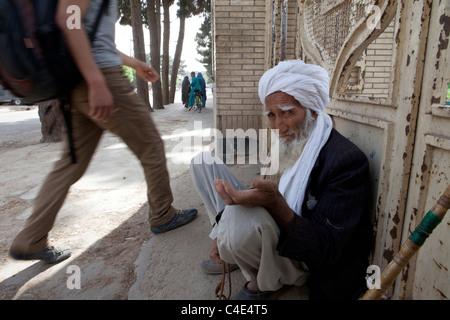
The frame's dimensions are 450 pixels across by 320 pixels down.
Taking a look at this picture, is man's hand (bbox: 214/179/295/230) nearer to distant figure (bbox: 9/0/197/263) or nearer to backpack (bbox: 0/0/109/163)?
distant figure (bbox: 9/0/197/263)

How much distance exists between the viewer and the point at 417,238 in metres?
0.92

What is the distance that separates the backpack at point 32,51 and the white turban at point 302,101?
1082 millimetres

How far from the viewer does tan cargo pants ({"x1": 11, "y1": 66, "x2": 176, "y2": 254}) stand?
6.01 feet

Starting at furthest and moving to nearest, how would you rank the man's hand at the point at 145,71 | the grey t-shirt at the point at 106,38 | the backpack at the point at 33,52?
the man's hand at the point at 145,71 → the grey t-shirt at the point at 106,38 → the backpack at the point at 33,52

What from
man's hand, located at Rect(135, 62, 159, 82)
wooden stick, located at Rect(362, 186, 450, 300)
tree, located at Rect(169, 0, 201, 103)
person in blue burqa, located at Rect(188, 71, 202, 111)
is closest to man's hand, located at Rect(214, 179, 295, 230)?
wooden stick, located at Rect(362, 186, 450, 300)

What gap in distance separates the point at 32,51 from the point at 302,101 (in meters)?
1.35

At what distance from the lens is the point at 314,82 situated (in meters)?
1.55

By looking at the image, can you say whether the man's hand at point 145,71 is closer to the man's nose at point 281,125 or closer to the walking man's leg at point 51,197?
the walking man's leg at point 51,197

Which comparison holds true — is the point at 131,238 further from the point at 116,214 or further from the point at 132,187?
the point at 132,187

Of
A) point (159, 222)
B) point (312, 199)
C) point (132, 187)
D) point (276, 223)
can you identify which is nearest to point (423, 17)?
point (312, 199)

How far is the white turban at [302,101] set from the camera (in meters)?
1.46

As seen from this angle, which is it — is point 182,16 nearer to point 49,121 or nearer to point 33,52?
point 49,121

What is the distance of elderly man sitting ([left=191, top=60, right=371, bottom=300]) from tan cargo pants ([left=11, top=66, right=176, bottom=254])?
85 cm

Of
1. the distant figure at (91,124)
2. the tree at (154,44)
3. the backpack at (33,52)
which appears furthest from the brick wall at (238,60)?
the tree at (154,44)
